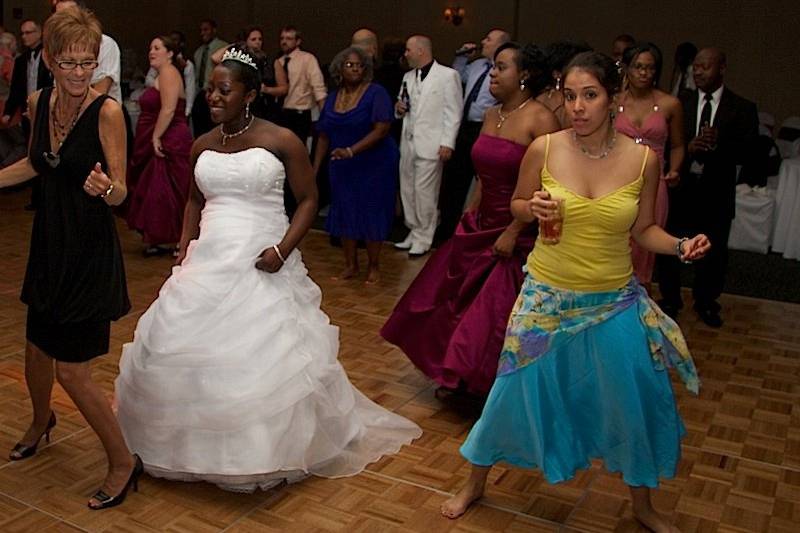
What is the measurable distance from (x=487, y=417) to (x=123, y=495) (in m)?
1.14

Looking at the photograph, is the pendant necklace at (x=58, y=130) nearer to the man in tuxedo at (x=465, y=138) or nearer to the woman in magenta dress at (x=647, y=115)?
the woman in magenta dress at (x=647, y=115)

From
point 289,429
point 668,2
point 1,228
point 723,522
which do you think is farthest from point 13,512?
point 668,2

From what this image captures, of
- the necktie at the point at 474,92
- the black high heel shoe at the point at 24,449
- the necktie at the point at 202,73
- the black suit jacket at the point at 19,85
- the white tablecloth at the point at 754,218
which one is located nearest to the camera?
the black high heel shoe at the point at 24,449

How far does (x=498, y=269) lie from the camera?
12.1 ft

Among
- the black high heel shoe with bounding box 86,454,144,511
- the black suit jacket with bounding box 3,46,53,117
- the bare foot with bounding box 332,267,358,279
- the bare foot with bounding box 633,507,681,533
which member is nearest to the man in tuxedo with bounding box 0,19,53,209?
the black suit jacket with bounding box 3,46,53,117

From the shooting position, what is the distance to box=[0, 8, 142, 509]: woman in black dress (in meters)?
2.72

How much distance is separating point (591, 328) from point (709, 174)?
9.43 ft

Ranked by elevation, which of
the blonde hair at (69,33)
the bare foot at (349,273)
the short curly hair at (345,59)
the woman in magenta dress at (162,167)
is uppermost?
the blonde hair at (69,33)

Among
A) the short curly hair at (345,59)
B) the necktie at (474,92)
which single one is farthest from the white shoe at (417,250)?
the short curly hair at (345,59)

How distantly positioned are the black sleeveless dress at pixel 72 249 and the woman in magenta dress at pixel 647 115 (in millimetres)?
2662

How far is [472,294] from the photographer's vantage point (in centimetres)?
379

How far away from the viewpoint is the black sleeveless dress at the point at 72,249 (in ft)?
8.96

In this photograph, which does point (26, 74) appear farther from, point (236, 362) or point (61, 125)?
point (236, 362)

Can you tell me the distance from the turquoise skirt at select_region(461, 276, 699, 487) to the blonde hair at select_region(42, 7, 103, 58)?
4.74 feet
